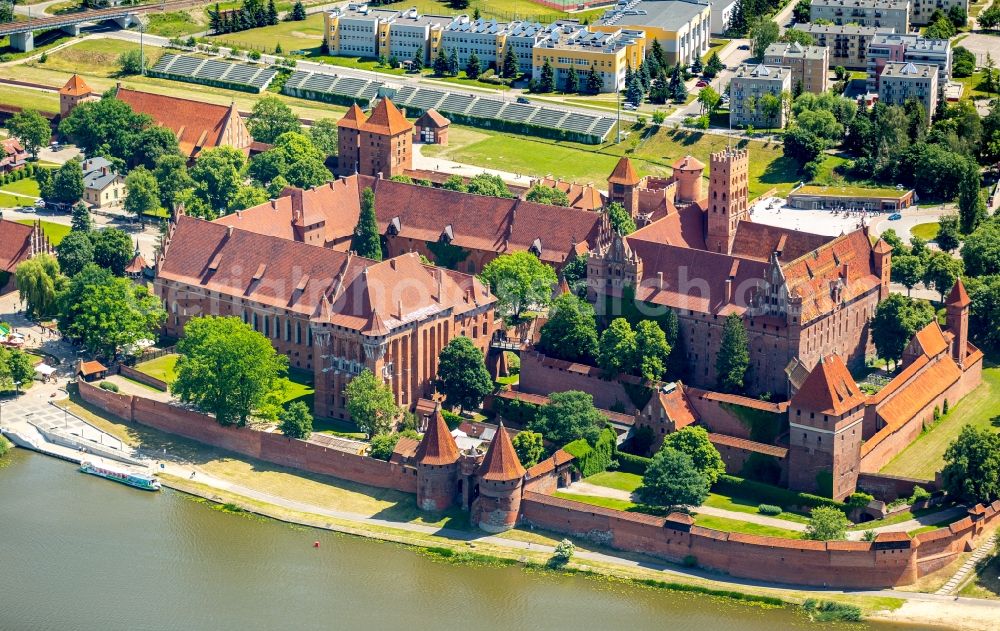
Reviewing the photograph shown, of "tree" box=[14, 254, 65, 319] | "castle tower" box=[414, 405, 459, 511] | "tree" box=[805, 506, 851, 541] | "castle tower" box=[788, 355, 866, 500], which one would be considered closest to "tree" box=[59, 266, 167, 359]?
"tree" box=[14, 254, 65, 319]

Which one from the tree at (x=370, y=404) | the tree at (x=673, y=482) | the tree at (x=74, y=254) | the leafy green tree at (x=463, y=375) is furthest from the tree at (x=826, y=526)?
the tree at (x=74, y=254)

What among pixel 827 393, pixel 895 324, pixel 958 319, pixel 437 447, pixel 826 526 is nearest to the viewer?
pixel 826 526

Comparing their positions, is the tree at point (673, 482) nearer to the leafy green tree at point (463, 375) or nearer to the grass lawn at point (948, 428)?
the grass lawn at point (948, 428)

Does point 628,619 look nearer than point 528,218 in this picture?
Yes

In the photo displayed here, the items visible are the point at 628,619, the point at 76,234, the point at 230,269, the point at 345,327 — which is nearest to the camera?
the point at 628,619

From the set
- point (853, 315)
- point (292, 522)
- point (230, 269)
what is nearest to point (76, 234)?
point (230, 269)

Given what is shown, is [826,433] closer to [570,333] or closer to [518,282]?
[570,333]

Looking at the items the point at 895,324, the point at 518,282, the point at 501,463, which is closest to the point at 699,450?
the point at 501,463

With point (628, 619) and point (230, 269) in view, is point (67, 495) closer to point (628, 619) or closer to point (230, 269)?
point (230, 269)
